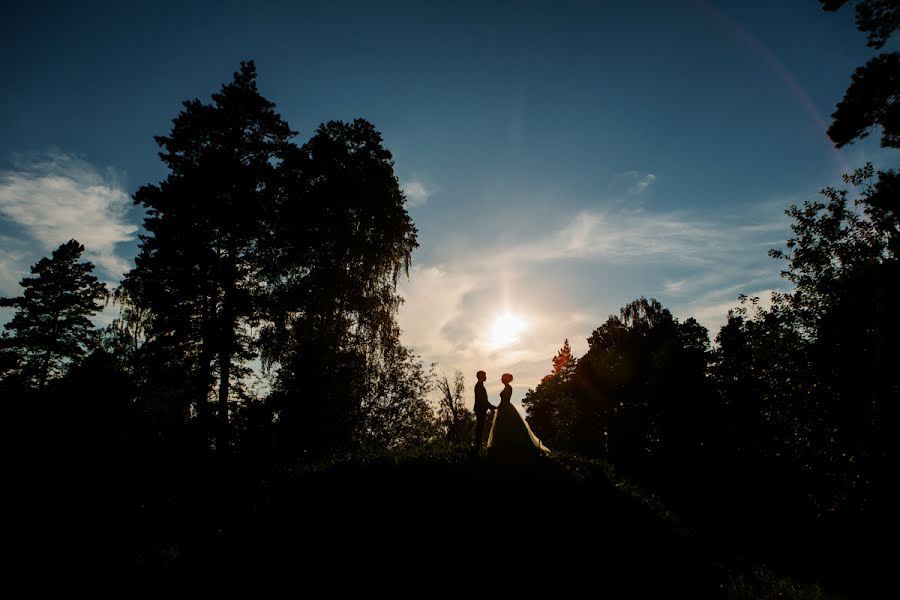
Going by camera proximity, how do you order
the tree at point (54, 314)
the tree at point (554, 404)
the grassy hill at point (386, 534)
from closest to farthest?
1. the grassy hill at point (386, 534)
2. the tree at point (54, 314)
3. the tree at point (554, 404)

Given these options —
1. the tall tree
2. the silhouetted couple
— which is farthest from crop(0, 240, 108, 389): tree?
the silhouetted couple

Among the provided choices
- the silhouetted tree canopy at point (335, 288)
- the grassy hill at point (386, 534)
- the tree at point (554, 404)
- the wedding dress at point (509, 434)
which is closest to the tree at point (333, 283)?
the silhouetted tree canopy at point (335, 288)

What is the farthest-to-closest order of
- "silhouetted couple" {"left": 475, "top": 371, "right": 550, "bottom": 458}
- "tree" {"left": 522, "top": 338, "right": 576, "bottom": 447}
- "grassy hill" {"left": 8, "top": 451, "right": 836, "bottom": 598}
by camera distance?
"tree" {"left": 522, "top": 338, "right": 576, "bottom": 447}, "silhouetted couple" {"left": 475, "top": 371, "right": 550, "bottom": 458}, "grassy hill" {"left": 8, "top": 451, "right": 836, "bottom": 598}

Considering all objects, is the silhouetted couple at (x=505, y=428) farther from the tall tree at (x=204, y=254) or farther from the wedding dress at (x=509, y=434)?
the tall tree at (x=204, y=254)

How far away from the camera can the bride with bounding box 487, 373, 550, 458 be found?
13.0m

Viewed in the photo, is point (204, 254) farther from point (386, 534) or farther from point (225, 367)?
point (386, 534)

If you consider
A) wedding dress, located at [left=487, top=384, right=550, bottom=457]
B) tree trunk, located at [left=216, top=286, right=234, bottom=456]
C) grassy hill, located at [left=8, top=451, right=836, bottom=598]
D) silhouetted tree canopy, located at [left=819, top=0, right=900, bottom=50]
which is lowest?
grassy hill, located at [left=8, top=451, right=836, bottom=598]

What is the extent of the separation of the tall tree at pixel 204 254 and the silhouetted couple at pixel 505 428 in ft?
36.0

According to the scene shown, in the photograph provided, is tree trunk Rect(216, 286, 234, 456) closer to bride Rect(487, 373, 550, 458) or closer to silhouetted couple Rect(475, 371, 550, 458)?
silhouetted couple Rect(475, 371, 550, 458)

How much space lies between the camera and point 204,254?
57.9ft

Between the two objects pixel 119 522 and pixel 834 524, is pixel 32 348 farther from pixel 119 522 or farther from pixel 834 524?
pixel 834 524

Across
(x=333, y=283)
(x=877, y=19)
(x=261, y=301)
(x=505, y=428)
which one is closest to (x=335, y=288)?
(x=333, y=283)

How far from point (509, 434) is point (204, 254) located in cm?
1479

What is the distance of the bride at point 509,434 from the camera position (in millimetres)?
13008
